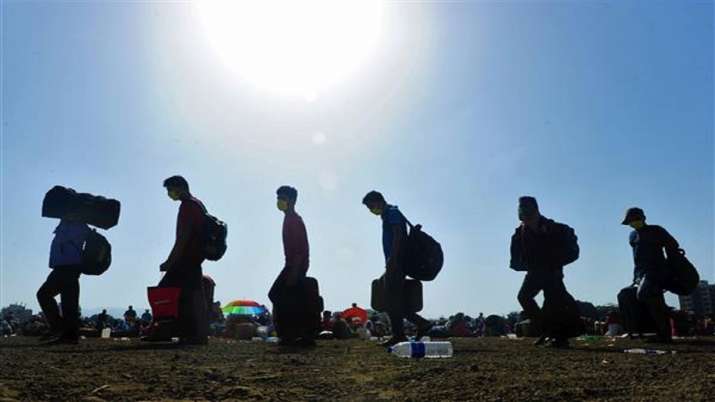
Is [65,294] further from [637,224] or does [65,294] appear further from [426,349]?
[637,224]

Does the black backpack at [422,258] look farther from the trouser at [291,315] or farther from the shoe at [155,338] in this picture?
the shoe at [155,338]

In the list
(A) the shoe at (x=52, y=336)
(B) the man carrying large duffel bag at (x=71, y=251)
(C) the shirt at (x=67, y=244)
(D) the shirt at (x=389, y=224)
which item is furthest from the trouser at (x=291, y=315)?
(A) the shoe at (x=52, y=336)

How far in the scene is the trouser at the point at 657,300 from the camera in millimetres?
9461

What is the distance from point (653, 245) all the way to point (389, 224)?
4028mm

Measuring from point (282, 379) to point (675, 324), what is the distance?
11792 millimetres

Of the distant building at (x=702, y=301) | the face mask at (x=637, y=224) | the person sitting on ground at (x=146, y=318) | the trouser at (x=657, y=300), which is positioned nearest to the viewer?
the trouser at (x=657, y=300)

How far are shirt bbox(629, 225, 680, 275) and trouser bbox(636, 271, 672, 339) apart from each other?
0.46 feet

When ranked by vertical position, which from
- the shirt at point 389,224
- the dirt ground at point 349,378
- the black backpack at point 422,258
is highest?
the shirt at point 389,224

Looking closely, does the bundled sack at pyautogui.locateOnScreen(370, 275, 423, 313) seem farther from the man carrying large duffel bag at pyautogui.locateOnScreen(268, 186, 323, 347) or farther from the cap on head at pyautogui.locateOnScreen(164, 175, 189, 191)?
the cap on head at pyautogui.locateOnScreen(164, 175, 189, 191)

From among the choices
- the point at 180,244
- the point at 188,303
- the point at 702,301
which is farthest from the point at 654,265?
the point at 702,301

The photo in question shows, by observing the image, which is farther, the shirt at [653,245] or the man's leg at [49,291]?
the shirt at [653,245]

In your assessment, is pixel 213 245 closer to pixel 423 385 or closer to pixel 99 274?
pixel 99 274

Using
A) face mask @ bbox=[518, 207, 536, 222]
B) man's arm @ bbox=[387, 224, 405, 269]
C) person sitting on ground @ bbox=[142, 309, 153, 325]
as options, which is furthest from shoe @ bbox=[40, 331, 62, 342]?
person sitting on ground @ bbox=[142, 309, 153, 325]

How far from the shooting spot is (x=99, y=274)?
9.01 meters
